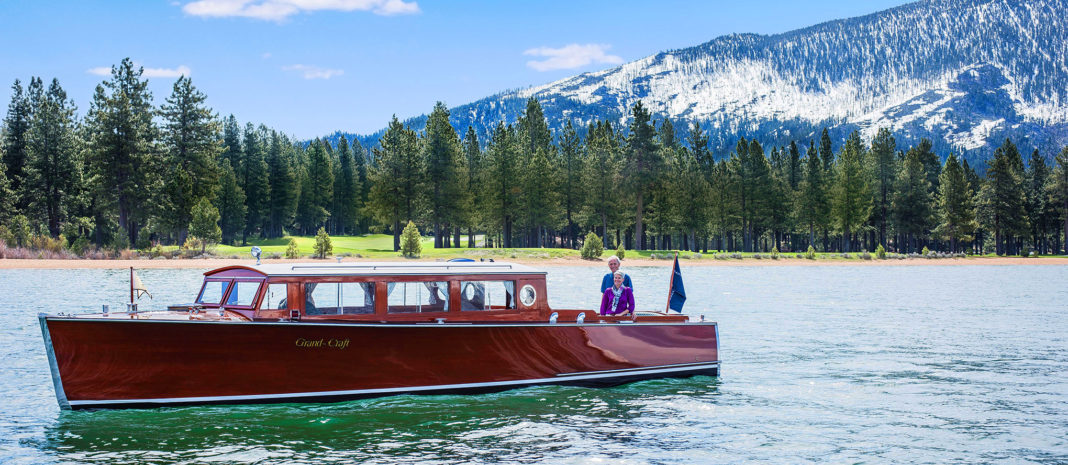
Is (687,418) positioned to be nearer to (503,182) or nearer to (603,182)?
(503,182)

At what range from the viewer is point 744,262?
81.3m

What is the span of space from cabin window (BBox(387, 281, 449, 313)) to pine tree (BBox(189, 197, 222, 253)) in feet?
191

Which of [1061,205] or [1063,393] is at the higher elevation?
[1061,205]

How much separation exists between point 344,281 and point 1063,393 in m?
15.1

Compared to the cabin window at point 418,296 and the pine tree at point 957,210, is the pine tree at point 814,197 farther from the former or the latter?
the cabin window at point 418,296

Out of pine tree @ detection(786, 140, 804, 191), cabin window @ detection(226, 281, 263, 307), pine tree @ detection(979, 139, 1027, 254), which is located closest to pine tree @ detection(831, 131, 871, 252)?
pine tree @ detection(786, 140, 804, 191)

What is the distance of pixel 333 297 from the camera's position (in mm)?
14727

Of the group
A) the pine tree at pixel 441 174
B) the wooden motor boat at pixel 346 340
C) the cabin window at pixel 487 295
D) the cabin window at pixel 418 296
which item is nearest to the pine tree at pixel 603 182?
the pine tree at pixel 441 174

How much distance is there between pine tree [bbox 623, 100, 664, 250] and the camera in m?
88.8

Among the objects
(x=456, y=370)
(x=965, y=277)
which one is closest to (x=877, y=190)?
(x=965, y=277)

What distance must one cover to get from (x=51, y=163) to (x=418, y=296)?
7593cm

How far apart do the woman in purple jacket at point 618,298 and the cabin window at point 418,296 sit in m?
3.79

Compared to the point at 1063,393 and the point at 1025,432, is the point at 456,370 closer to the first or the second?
the point at 1025,432

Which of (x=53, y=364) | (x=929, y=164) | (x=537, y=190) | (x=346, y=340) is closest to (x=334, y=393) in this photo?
(x=346, y=340)
